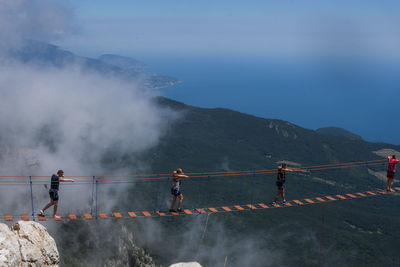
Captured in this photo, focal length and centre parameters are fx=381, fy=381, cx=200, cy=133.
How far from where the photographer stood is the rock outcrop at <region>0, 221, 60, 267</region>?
48.3ft

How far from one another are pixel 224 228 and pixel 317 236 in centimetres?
3864

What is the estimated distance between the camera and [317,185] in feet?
647

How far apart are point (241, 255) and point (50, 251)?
139740 millimetres

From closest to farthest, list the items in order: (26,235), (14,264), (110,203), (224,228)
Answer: (14,264) → (26,235) → (224,228) → (110,203)

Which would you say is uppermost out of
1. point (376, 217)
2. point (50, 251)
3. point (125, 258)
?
point (50, 251)

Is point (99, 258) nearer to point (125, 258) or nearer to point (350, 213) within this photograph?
point (125, 258)

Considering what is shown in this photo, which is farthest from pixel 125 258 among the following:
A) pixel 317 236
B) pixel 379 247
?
pixel 379 247

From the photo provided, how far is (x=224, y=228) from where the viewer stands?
166 metres

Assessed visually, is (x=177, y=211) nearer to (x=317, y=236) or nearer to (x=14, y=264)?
(x=14, y=264)

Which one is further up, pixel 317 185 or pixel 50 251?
pixel 50 251

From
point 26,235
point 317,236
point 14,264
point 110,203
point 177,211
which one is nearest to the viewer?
point 14,264

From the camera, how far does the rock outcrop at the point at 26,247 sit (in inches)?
579

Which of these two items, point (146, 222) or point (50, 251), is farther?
point (146, 222)

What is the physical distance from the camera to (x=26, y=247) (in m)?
15.6
